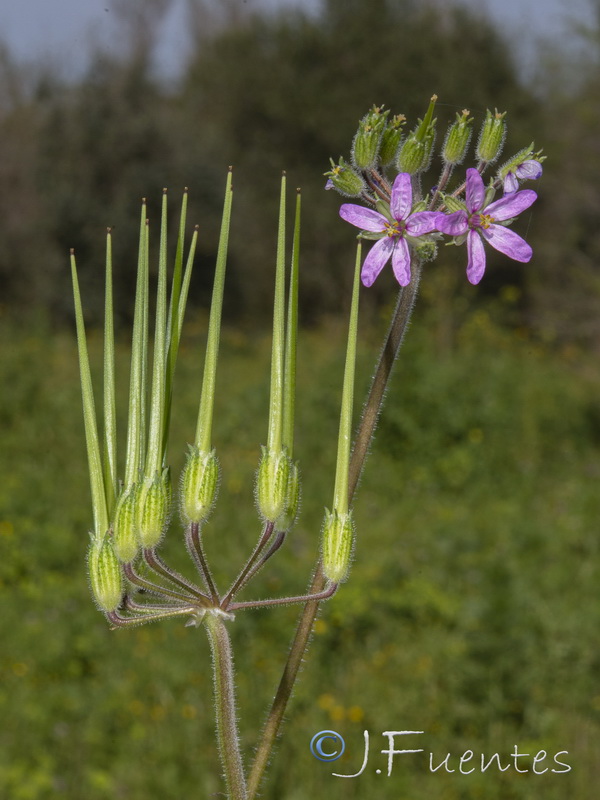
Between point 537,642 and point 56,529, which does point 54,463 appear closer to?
point 56,529

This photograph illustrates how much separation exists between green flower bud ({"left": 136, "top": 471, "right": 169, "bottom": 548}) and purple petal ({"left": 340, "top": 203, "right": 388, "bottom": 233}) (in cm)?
44

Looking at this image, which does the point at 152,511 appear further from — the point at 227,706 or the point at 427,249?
the point at 427,249

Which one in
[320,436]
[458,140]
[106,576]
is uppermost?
[320,436]

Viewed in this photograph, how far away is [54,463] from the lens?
948cm

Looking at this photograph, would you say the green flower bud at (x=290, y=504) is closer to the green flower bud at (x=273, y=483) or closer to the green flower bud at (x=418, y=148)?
the green flower bud at (x=273, y=483)

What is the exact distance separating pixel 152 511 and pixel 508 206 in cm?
65

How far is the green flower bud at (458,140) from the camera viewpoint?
4.08 feet

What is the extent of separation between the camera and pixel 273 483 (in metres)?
1.15

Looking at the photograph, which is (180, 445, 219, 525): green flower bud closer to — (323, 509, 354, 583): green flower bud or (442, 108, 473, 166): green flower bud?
(323, 509, 354, 583): green flower bud

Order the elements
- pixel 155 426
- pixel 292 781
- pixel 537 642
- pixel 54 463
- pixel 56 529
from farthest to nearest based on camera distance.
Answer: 1. pixel 54 463
2. pixel 56 529
3. pixel 537 642
4. pixel 292 781
5. pixel 155 426

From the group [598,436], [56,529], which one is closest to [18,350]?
[56,529]

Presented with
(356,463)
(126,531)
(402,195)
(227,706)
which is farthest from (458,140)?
(227,706)

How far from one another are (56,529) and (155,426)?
6.46 metres

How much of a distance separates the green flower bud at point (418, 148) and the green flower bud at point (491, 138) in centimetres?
10
